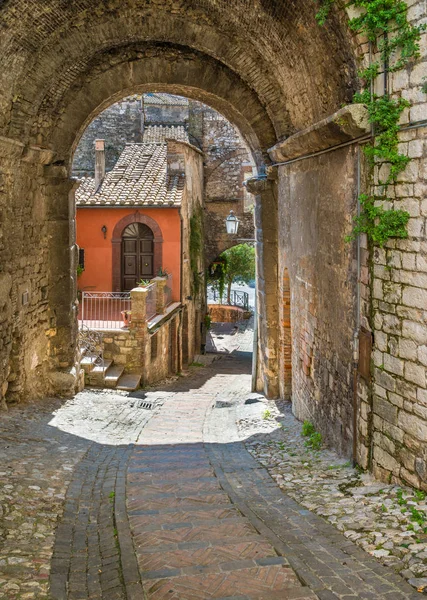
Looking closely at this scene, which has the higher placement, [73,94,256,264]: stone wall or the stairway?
[73,94,256,264]: stone wall

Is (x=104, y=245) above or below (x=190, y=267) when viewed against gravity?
above

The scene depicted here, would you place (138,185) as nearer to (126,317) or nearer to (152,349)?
(126,317)

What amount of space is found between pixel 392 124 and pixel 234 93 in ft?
18.9

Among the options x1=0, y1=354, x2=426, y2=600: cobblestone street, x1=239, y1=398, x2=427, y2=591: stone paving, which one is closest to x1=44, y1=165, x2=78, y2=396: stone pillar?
x1=0, y1=354, x2=426, y2=600: cobblestone street

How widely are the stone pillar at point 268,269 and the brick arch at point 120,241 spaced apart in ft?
28.7

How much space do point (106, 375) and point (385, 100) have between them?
405 inches

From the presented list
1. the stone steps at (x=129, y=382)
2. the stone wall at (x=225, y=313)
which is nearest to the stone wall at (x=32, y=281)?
the stone steps at (x=129, y=382)

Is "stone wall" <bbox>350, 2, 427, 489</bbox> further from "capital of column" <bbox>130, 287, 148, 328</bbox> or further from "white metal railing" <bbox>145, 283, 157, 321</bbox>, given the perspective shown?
"white metal railing" <bbox>145, 283, 157, 321</bbox>

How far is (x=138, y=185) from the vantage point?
69.3ft

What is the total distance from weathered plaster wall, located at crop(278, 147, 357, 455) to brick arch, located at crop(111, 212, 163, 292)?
33.5ft

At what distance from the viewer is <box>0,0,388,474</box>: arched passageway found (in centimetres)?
735

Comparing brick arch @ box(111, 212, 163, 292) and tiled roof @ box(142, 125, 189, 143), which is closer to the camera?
brick arch @ box(111, 212, 163, 292)

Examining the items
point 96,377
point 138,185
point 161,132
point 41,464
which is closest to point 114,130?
point 161,132

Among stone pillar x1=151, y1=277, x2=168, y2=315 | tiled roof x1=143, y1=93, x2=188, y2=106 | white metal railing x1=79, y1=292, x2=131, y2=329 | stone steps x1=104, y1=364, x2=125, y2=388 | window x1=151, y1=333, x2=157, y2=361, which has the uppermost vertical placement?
tiled roof x1=143, y1=93, x2=188, y2=106
